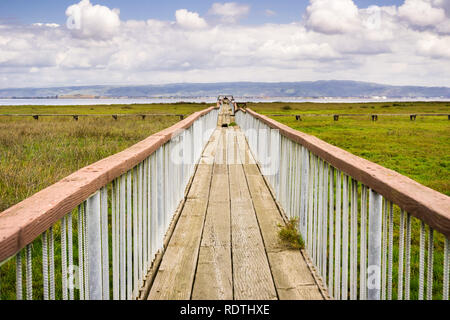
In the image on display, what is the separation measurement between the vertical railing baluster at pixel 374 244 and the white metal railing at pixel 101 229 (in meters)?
1.44

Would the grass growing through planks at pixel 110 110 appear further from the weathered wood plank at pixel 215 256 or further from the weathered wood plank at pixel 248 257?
the weathered wood plank at pixel 248 257

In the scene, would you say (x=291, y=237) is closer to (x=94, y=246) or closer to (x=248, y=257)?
(x=248, y=257)

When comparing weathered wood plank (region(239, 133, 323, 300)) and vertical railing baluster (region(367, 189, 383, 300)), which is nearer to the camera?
vertical railing baluster (region(367, 189, 383, 300))

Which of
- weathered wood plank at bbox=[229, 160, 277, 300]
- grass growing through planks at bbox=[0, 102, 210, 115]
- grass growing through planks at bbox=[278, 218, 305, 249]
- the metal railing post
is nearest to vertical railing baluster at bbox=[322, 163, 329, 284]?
weathered wood plank at bbox=[229, 160, 277, 300]

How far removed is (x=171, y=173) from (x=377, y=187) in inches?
132

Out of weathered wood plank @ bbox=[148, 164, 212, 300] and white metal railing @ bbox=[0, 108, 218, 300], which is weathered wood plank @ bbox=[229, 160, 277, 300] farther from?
white metal railing @ bbox=[0, 108, 218, 300]

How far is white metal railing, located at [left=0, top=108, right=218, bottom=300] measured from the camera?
145 cm

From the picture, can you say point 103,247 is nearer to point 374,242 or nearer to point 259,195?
point 374,242

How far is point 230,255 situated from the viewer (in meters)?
4.06

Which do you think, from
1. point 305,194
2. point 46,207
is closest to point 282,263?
point 305,194

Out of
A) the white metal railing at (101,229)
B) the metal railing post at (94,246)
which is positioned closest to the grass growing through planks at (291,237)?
the white metal railing at (101,229)

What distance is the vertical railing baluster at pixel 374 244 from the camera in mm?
2367

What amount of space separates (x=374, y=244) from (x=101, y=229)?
67.3 inches
